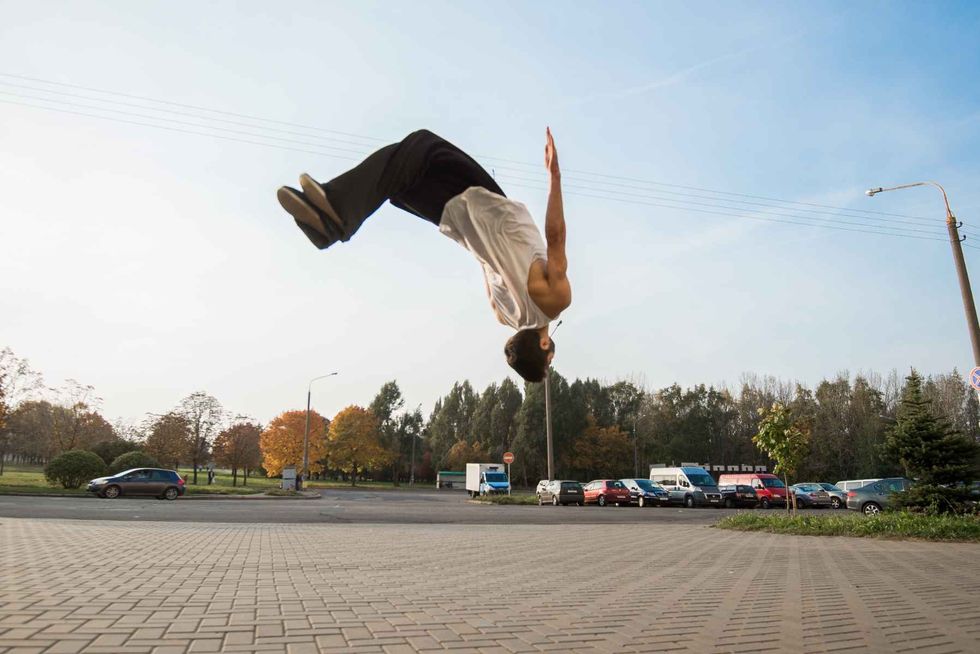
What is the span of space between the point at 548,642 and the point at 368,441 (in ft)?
175

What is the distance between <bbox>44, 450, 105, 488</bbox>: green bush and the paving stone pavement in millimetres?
18711

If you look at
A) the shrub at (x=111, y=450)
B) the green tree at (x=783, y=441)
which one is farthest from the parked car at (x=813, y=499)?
the shrub at (x=111, y=450)

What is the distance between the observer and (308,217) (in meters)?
3.08

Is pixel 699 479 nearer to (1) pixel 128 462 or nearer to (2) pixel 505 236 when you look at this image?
(1) pixel 128 462

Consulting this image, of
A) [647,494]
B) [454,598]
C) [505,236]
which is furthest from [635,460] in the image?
[505,236]

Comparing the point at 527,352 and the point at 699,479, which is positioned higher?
the point at 527,352

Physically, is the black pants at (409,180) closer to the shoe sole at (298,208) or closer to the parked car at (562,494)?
the shoe sole at (298,208)

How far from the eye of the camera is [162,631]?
12.4ft

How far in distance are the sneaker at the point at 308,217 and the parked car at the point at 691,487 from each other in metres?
32.2

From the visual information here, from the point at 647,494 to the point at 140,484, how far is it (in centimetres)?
2387

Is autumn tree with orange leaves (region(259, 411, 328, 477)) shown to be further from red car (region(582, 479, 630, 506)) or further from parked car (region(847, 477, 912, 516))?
parked car (region(847, 477, 912, 516))

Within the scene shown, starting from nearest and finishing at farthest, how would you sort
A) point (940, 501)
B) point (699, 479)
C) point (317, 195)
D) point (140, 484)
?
point (317, 195), point (940, 501), point (140, 484), point (699, 479)

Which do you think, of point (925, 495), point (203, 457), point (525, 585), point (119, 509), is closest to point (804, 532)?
point (925, 495)

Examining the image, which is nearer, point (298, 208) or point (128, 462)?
point (298, 208)
